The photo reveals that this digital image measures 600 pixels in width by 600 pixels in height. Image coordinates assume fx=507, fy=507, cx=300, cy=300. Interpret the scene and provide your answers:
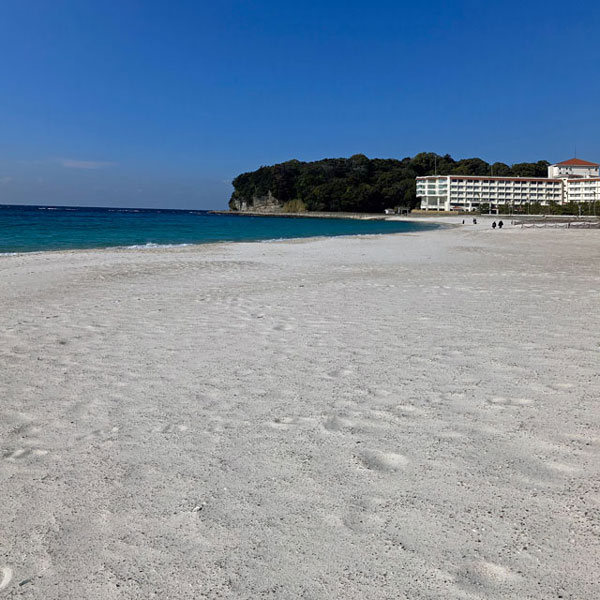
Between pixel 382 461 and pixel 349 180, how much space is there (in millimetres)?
144047

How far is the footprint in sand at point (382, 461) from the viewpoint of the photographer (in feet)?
9.25

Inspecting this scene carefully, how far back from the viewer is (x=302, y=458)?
116 inches

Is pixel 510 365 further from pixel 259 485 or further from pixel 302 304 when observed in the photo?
pixel 302 304

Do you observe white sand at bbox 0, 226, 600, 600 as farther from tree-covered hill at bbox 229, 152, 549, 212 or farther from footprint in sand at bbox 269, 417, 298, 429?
tree-covered hill at bbox 229, 152, 549, 212

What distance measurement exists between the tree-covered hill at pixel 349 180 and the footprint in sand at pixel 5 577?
132m

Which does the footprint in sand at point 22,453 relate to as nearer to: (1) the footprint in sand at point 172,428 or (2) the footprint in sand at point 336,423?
(1) the footprint in sand at point 172,428

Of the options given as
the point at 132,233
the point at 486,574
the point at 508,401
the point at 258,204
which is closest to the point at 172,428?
the point at 486,574

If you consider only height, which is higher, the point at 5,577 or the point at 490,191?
the point at 490,191

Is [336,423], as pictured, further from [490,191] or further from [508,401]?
[490,191]

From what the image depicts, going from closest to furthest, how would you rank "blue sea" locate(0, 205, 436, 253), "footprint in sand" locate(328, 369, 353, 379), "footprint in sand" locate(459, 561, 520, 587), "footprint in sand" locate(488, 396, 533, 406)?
1. "footprint in sand" locate(459, 561, 520, 587)
2. "footprint in sand" locate(488, 396, 533, 406)
3. "footprint in sand" locate(328, 369, 353, 379)
4. "blue sea" locate(0, 205, 436, 253)

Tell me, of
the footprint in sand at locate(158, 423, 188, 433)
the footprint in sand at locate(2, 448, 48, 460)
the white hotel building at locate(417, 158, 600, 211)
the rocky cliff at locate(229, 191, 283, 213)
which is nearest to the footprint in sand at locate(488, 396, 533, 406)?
the footprint in sand at locate(158, 423, 188, 433)

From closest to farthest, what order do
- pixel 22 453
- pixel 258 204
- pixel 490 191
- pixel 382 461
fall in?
pixel 382 461 < pixel 22 453 < pixel 490 191 < pixel 258 204

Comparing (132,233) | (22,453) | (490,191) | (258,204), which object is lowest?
(22,453)

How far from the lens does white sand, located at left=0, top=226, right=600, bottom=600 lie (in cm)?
203
